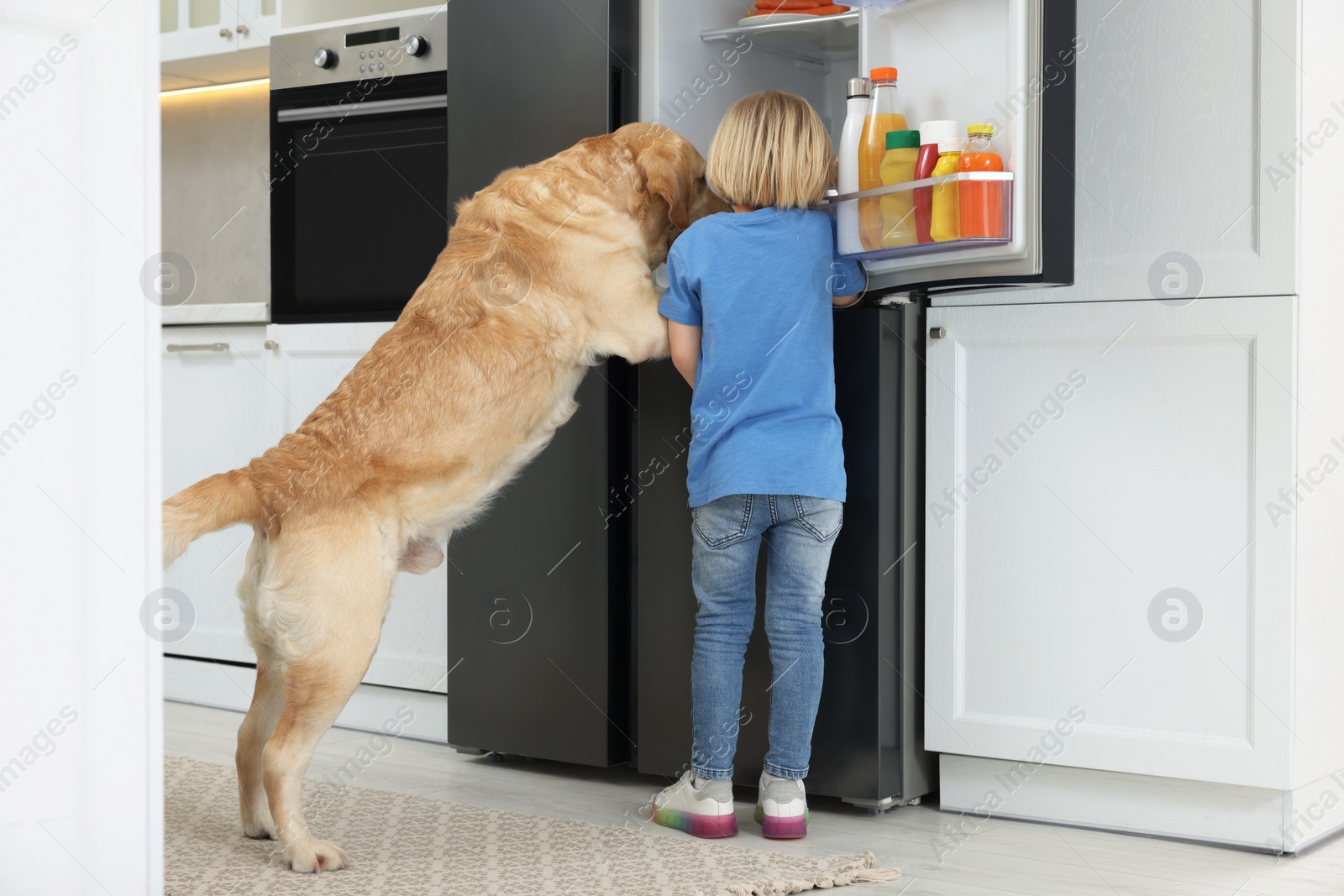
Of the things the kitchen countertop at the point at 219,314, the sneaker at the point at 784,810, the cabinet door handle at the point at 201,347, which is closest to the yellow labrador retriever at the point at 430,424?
the sneaker at the point at 784,810

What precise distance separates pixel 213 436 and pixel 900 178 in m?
2.38

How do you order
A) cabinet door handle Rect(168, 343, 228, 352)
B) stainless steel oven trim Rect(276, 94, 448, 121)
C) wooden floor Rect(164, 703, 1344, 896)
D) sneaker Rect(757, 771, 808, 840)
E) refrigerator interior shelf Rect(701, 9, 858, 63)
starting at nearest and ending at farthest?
1. wooden floor Rect(164, 703, 1344, 896)
2. sneaker Rect(757, 771, 808, 840)
3. refrigerator interior shelf Rect(701, 9, 858, 63)
4. stainless steel oven trim Rect(276, 94, 448, 121)
5. cabinet door handle Rect(168, 343, 228, 352)

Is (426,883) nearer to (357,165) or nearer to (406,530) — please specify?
(406,530)

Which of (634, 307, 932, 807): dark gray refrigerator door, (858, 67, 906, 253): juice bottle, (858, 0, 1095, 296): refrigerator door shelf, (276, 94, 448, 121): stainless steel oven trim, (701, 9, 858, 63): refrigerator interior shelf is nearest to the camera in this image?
(858, 0, 1095, 296): refrigerator door shelf

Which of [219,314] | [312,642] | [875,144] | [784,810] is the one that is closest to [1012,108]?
[875,144]

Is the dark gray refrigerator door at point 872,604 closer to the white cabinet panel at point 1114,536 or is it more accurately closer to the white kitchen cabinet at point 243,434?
the white cabinet panel at point 1114,536

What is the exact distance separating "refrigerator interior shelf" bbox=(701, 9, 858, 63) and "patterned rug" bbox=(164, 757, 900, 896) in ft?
5.58

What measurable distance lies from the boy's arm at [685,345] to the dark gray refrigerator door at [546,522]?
40 cm

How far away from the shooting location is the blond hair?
2275 mm

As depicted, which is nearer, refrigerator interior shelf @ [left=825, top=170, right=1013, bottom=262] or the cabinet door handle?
refrigerator interior shelf @ [left=825, top=170, right=1013, bottom=262]

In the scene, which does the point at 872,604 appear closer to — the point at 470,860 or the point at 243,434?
the point at 470,860

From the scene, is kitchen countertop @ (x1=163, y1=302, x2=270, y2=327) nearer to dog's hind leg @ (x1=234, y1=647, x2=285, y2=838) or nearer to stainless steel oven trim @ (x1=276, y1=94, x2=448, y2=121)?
stainless steel oven trim @ (x1=276, y1=94, x2=448, y2=121)

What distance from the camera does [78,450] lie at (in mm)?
1630

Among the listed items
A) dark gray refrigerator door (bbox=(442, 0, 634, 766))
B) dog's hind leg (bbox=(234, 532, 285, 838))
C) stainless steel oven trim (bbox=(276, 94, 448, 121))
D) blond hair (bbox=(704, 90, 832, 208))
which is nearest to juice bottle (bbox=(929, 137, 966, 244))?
blond hair (bbox=(704, 90, 832, 208))
